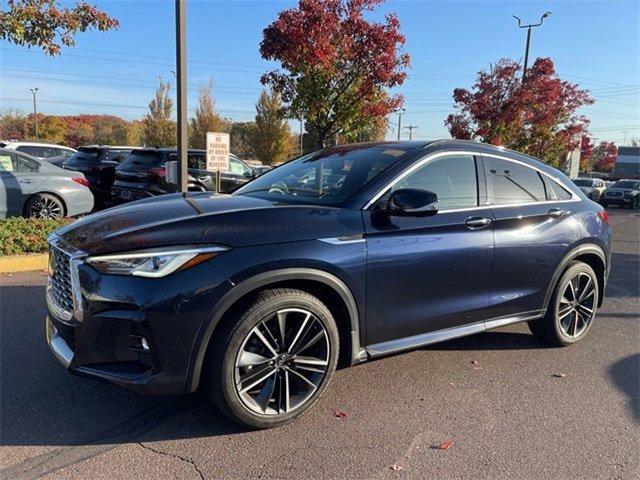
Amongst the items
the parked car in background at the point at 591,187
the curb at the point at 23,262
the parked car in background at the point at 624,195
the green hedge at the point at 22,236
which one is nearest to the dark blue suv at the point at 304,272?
the curb at the point at 23,262

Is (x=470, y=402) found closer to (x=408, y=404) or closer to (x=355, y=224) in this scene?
(x=408, y=404)

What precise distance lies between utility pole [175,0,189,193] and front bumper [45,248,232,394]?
5.75m

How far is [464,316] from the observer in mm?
3908

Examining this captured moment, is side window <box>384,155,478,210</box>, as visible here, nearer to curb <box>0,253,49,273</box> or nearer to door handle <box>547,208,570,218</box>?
door handle <box>547,208,570,218</box>

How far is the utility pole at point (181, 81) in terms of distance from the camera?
8086mm

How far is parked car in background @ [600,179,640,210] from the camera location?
27.3 metres

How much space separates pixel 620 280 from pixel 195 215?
6991 millimetres

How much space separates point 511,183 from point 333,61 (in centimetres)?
814

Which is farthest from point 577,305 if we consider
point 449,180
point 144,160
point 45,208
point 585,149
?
point 585,149

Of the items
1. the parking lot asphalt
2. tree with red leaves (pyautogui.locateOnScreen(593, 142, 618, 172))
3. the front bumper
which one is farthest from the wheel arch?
tree with red leaves (pyautogui.locateOnScreen(593, 142, 618, 172))

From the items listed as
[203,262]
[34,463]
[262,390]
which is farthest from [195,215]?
[34,463]

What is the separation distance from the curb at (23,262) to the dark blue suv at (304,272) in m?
3.85

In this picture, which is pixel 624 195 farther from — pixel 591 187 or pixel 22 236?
pixel 22 236

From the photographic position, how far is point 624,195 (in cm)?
2744
